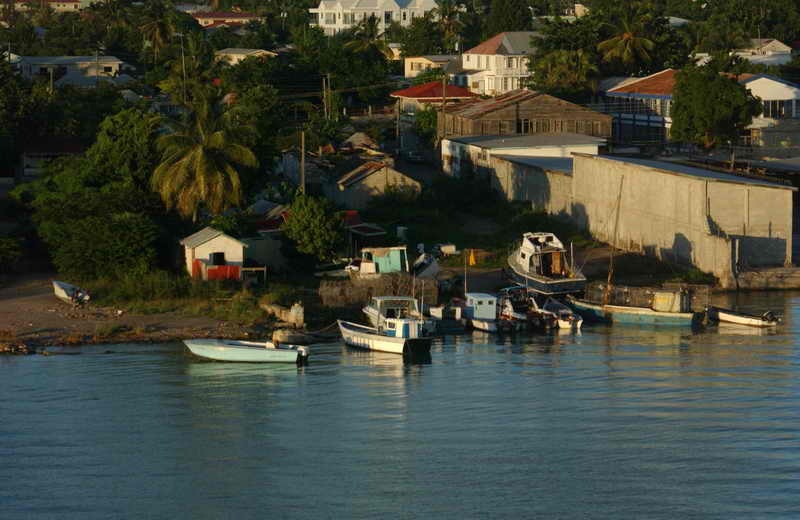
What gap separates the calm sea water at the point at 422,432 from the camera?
29250mm

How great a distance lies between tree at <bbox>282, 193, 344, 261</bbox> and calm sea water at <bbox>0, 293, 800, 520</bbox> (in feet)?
28.6

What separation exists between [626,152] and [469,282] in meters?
33.9

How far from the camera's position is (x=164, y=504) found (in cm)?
2928

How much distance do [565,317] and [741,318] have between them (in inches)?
225

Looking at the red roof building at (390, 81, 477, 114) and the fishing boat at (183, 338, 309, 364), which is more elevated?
the red roof building at (390, 81, 477, 114)

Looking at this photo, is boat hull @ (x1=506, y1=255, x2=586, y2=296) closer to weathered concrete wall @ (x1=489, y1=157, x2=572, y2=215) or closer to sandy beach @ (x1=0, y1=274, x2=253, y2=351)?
sandy beach @ (x1=0, y1=274, x2=253, y2=351)

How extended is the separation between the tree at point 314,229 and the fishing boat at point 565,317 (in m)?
9.18

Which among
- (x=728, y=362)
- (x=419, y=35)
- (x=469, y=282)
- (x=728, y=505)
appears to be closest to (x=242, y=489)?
(x=728, y=505)

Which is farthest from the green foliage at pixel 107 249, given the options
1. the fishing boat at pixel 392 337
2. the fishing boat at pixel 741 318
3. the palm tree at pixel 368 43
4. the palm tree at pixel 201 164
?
the palm tree at pixel 368 43

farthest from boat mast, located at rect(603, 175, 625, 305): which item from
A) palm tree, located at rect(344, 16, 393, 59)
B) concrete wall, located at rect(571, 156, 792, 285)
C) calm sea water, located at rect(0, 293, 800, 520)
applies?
palm tree, located at rect(344, 16, 393, 59)

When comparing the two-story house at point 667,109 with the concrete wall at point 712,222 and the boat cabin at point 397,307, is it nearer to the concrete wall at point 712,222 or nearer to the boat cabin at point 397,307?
the concrete wall at point 712,222

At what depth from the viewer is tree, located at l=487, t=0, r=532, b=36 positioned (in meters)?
137

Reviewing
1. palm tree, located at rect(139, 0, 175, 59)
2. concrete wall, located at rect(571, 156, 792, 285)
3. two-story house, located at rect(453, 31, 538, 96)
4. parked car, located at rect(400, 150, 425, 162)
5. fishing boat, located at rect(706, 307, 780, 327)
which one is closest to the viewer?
fishing boat, located at rect(706, 307, 780, 327)

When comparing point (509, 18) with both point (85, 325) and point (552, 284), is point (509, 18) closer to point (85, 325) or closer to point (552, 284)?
point (552, 284)
